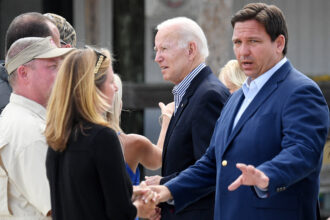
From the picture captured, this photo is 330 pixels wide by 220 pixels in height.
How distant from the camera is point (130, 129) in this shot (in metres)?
8.78

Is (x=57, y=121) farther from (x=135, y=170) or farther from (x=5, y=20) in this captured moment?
(x=5, y=20)

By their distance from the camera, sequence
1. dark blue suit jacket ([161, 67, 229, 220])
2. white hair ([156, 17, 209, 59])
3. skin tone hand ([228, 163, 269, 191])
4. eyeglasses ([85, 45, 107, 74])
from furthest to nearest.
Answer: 1. white hair ([156, 17, 209, 59])
2. dark blue suit jacket ([161, 67, 229, 220])
3. eyeglasses ([85, 45, 107, 74])
4. skin tone hand ([228, 163, 269, 191])

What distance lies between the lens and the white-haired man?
3230 mm

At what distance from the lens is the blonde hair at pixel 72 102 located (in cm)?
301

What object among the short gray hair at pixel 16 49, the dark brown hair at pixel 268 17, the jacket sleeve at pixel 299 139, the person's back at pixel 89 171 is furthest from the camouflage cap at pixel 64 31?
the jacket sleeve at pixel 299 139

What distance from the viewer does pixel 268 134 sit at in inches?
127

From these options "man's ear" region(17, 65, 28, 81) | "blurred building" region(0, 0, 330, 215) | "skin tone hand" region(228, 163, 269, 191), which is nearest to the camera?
"skin tone hand" region(228, 163, 269, 191)

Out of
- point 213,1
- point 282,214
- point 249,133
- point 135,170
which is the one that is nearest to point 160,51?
point 135,170

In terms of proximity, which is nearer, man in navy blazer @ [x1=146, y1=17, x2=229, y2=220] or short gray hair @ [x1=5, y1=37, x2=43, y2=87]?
short gray hair @ [x1=5, y1=37, x2=43, y2=87]

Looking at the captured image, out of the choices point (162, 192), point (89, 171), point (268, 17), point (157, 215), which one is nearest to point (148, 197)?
point (162, 192)

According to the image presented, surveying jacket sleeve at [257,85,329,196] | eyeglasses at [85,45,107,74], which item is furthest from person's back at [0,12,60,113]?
jacket sleeve at [257,85,329,196]

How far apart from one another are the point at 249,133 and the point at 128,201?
2.14 ft

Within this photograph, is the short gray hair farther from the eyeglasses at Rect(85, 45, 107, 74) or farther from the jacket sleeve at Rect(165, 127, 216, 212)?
the jacket sleeve at Rect(165, 127, 216, 212)

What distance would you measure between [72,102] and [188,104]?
4.17 feet
